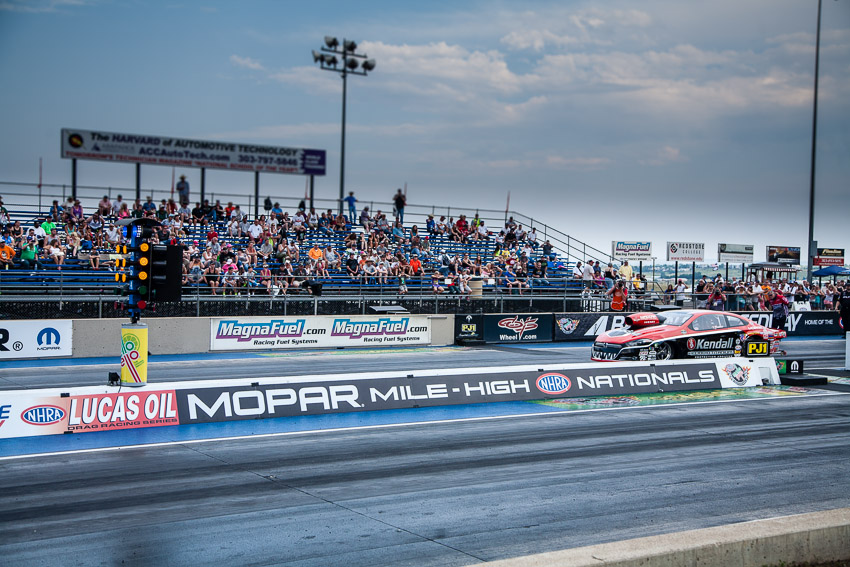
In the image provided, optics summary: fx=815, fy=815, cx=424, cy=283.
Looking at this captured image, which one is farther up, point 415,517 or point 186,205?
point 186,205

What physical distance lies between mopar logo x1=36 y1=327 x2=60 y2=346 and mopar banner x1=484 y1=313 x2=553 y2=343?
13.9 meters

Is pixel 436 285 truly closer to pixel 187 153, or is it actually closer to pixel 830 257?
pixel 187 153

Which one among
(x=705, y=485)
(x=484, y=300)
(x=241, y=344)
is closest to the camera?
(x=705, y=485)

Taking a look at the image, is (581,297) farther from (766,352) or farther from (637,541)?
(637,541)

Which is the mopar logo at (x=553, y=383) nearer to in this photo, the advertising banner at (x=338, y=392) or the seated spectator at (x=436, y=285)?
the advertising banner at (x=338, y=392)

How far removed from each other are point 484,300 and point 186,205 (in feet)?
41.2

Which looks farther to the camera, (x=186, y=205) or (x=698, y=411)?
(x=186, y=205)

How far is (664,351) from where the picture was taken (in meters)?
20.7

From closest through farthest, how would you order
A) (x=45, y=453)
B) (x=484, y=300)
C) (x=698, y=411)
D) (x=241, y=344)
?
(x=45, y=453), (x=698, y=411), (x=241, y=344), (x=484, y=300)

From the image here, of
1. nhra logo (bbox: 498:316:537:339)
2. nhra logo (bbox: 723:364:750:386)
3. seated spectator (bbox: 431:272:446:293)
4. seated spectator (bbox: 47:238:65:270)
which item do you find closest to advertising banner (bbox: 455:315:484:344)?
nhra logo (bbox: 498:316:537:339)

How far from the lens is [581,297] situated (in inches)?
1323

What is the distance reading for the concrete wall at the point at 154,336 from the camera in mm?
22516

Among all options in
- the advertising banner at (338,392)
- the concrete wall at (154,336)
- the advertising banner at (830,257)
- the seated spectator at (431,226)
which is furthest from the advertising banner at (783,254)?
the concrete wall at (154,336)

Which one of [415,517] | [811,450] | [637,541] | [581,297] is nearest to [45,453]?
[415,517]
